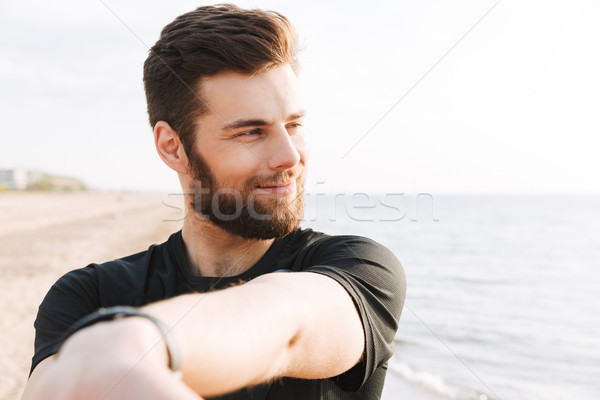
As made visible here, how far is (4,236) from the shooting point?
23141 millimetres

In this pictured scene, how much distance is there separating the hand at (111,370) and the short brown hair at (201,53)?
1.73m

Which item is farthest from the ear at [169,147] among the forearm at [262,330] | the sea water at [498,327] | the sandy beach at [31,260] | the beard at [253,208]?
the sandy beach at [31,260]

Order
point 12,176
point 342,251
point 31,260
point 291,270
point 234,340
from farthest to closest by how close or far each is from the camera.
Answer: point 12,176 → point 31,260 → point 291,270 → point 342,251 → point 234,340

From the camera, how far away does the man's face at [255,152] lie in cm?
229

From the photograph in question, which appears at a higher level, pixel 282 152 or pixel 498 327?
pixel 282 152

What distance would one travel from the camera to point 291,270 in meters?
2.22

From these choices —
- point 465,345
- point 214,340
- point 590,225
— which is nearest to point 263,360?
point 214,340

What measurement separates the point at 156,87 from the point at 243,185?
2.78 ft

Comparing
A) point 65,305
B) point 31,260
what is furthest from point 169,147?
point 31,260

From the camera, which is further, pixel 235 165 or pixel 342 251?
pixel 235 165

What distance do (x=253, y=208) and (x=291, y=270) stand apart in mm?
338

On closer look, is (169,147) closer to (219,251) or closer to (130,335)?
(219,251)

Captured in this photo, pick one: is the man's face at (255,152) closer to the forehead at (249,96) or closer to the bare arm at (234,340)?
the forehead at (249,96)

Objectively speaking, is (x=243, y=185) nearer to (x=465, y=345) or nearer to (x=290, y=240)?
(x=290, y=240)
